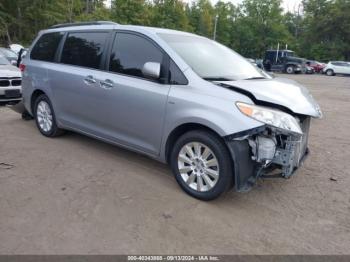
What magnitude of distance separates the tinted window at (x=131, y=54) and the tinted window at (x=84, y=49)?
0.99 ft

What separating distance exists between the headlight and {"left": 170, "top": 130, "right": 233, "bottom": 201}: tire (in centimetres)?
41

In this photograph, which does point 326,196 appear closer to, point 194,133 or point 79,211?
point 194,133

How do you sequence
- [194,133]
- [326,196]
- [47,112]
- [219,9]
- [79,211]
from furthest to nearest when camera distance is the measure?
[219,9] < [47,112] < [326,196] < [194,133] < [79,211]

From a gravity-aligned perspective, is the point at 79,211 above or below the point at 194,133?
below

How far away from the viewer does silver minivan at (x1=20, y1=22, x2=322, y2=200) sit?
11.8ft

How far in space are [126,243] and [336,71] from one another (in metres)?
38.1

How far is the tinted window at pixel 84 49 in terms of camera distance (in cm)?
492

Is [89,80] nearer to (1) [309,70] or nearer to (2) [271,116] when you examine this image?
(2) [271,116]

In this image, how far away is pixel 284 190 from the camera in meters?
4.26

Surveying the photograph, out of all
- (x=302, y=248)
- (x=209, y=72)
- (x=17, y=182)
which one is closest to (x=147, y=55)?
(x=209, y=72)

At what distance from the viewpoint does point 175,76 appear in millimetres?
4055

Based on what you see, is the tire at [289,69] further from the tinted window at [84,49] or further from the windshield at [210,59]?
the tinted window at [84,49]

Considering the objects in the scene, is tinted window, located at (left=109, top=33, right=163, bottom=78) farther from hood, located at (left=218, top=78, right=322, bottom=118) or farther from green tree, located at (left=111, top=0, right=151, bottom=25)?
green tree, located at (left=111, top=0, right=151, bottom=25)

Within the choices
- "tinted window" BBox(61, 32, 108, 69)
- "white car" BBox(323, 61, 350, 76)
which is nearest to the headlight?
"tinted window" BBox(61, 32, 108, 69)
